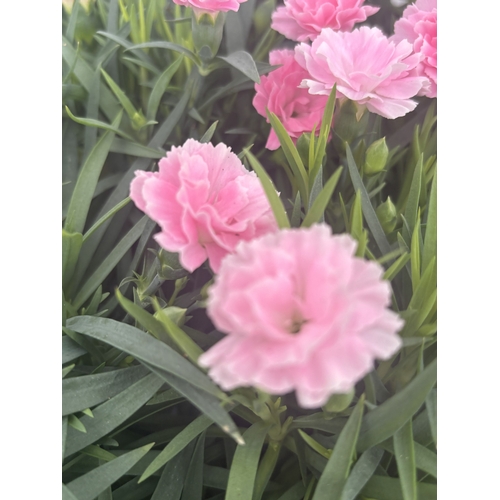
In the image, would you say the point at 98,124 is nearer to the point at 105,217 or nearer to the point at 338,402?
the point at 105,217

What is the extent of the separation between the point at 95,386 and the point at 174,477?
91 mm

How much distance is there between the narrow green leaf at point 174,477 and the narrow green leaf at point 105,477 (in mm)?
36

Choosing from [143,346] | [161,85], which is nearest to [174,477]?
[143,346]

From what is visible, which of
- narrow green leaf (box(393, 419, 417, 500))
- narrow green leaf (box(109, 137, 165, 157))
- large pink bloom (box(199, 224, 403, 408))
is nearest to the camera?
large pink bloom (box(199, 224, 403, 408))

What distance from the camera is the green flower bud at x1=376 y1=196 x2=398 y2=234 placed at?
36cm

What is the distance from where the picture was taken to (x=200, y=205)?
267 mm

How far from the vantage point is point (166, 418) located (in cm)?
37

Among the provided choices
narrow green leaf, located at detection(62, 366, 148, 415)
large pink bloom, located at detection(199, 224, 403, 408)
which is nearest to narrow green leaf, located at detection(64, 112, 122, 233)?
narrow green leaf, located at detection(62, 366, 148, 415)

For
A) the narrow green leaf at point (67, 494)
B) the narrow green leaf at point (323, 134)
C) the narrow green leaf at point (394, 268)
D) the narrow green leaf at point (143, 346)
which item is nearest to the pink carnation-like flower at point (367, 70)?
the narrow green leaf at point (323, 134)

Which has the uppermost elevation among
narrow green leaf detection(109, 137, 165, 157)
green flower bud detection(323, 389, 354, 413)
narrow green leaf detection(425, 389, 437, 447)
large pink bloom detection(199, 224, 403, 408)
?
large pink bloom detection(199, 224, 403, 408)

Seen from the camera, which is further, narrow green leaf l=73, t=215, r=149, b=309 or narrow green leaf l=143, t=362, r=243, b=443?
narrow green leaf l=73, t=215, r=149, b=309

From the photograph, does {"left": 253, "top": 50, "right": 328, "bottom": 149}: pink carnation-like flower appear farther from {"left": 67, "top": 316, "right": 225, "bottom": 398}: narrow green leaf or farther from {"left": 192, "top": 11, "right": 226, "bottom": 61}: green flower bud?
{"left": 67, "top": 316, "right": 225, "bottom": 398}: narrow green leaf

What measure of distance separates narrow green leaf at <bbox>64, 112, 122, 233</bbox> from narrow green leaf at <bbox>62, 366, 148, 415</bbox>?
0.40 feet
